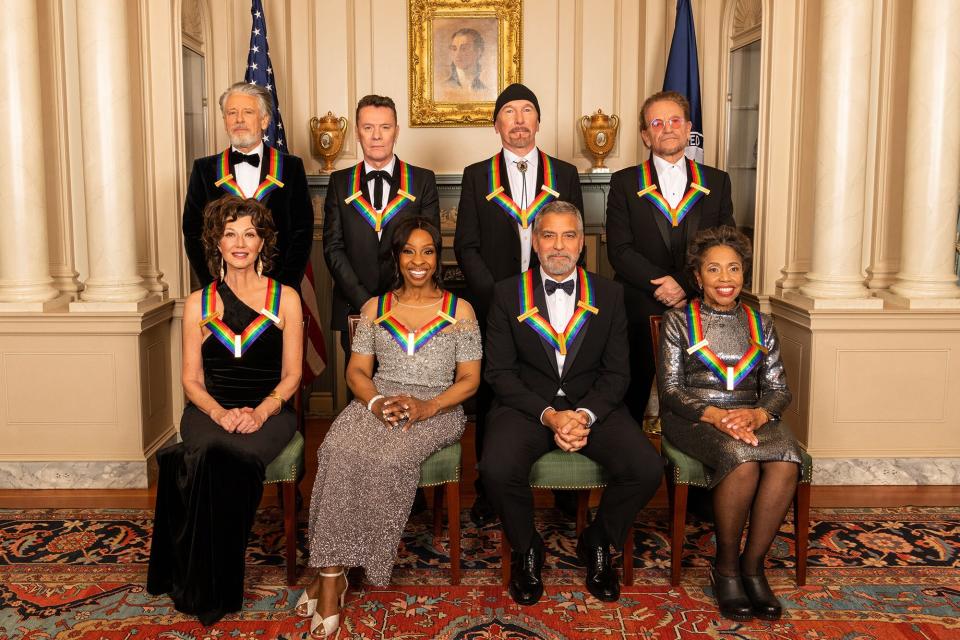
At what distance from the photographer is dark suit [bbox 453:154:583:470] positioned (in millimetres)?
4137

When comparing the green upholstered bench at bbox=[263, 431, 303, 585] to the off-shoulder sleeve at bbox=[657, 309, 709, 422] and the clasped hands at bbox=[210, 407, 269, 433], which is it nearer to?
the clasped hands at bbox=[210, 407, 269, 433]

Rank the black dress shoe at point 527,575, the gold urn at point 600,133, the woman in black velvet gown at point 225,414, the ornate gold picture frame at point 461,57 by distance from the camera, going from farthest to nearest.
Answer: the ornate gold picture frame at point 461,57 → the gold urn at point 600,133 → the black dress shoe at point 527,575 → the woman in black velvet gown at point 225,414

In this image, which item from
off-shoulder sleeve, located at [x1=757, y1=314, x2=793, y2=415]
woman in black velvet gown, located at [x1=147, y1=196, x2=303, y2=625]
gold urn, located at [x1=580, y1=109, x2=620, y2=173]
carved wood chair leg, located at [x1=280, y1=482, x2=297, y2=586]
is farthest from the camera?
gold urn, located at [x1=580, y1=109, x2=620, y2=173]

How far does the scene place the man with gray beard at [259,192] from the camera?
163 inches

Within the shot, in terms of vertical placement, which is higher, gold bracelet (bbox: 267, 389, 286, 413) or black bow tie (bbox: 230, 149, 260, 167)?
black bow tie (bbox: 230, 149, 260, 167)

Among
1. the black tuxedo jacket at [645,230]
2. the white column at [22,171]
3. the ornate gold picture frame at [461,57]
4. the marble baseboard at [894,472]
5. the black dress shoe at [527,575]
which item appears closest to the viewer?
the black dress shoe at [527,575]

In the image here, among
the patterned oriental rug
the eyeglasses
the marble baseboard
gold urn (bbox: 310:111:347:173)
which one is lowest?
the patterned oriental rug

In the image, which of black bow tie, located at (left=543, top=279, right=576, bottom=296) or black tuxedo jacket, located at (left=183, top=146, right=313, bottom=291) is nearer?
black bow tie, located at (left=543, top=279, right=576, bottom=296)

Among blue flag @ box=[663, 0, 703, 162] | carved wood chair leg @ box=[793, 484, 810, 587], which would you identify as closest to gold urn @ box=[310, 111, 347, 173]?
blue flag @ box=[663, 0, 703, 162]

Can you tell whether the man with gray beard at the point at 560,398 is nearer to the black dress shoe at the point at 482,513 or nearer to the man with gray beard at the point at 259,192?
the black dress shoe at the point at 482,513

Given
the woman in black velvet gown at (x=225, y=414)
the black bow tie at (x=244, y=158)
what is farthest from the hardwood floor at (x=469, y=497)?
the black bow tie at (x=244, y=158)

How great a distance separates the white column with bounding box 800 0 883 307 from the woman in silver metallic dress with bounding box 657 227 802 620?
3.78 feet

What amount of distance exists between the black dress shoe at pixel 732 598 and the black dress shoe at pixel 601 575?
355mm

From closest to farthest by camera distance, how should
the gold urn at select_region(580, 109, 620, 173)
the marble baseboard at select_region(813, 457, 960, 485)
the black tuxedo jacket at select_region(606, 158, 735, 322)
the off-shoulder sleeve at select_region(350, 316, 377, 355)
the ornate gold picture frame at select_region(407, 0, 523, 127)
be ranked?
1. the off-shoulder sleeve at select_region(350, 316, 377, 355)
2. the black tuxedo jacket at select_region(606, 158, 735, 322)
3. the marble baseboard at select_region(813, 457, 960, 485)
4. the gold urn at select_region(580, 109, 620, 173)
5. the ornate gold picture frame at select_region(407, 0, 523, 127)
